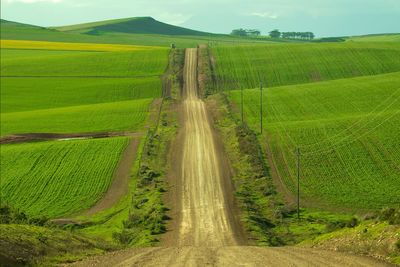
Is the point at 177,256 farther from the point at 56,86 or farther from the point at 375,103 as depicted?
the point at 56,86

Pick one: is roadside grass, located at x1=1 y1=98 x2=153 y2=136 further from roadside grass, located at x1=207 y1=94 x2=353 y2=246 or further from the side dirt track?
roadside grass, located at x1=207 y1=94 x2=353 y2=246

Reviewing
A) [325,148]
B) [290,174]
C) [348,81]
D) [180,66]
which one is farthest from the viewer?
[180,66]

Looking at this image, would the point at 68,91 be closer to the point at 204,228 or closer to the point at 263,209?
the point at 263,209

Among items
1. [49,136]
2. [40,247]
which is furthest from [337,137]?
[40,247]

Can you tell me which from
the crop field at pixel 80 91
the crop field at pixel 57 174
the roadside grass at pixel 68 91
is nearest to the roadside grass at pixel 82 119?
the crop field at pixel 80 91

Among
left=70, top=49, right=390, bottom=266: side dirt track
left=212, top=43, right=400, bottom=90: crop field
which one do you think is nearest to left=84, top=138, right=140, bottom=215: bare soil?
left=70, top=49, right=390, bottom=266: side dirt track

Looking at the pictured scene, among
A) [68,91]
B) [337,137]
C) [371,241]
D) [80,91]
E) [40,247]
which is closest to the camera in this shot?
[371,241]

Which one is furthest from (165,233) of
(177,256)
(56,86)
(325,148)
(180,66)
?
(180,66)
